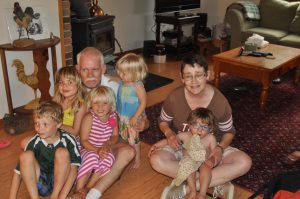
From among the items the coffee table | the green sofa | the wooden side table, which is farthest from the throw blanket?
the wooden side table

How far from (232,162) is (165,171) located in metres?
0.38

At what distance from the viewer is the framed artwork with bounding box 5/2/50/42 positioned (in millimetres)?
2926

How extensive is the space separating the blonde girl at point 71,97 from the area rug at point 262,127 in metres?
0.86

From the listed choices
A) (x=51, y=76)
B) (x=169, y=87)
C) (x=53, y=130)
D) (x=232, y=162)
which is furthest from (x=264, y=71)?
(x=53, y=130)

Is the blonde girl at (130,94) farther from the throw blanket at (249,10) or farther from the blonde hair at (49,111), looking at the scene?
the throw blanket at (249,10)

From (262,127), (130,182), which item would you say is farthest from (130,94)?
(262,127)

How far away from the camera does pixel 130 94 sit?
88.5 inches

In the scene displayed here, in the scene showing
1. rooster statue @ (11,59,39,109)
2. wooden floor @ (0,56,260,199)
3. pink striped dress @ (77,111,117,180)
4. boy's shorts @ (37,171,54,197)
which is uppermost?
rooster statue @ (11,59,39,109)

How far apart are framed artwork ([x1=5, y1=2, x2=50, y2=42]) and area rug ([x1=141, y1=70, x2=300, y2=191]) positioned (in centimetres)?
124

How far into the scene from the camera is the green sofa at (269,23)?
4.95m

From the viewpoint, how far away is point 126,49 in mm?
5395

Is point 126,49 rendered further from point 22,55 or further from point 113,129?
point 113,129

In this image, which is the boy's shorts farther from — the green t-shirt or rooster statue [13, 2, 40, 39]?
rooster statue [13, 2, 40, 39]

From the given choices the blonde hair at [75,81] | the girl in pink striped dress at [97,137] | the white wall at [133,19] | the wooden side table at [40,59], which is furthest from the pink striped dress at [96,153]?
the white wall at [133,19]
